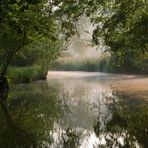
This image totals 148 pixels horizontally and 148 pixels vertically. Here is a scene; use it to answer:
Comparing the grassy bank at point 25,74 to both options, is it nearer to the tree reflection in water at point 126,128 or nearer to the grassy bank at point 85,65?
the grassy bank at point 85,65

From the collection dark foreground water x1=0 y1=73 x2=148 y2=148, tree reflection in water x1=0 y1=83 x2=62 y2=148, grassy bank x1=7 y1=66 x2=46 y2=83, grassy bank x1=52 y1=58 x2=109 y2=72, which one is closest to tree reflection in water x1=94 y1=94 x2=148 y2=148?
A: dark foreground water x1=0 y1=73 x2=148 y2=148

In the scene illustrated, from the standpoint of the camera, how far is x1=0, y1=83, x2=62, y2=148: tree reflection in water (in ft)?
34.6

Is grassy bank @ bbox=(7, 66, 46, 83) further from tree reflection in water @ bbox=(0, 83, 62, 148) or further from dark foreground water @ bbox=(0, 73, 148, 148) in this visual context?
dark foreground water @ bbox=(0, 73, 148, 148)

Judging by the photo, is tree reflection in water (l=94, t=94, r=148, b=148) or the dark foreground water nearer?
tree reflection in water (l=94, t=94, r=148, b=148)

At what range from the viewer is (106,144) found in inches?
385

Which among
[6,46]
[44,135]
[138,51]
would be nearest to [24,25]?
[44,135]

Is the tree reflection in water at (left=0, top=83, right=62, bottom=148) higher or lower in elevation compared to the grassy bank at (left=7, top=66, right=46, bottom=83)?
lower

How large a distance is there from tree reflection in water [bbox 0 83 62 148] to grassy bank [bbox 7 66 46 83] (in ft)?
51.0

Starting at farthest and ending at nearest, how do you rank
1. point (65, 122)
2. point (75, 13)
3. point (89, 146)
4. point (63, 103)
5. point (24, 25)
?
point (63, 103)
point (75, 13)
point (65, 122)
point (24, 25)
point (89, 146)

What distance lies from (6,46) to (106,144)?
1985 centimetres

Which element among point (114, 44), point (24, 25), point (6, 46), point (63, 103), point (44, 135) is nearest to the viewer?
point (44, 135)

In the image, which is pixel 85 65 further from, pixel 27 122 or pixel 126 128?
pixel 126 128

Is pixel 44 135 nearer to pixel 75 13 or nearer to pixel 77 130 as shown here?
pixel 77 130

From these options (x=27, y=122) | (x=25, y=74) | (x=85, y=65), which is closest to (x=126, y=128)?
(x=27, y=122)
